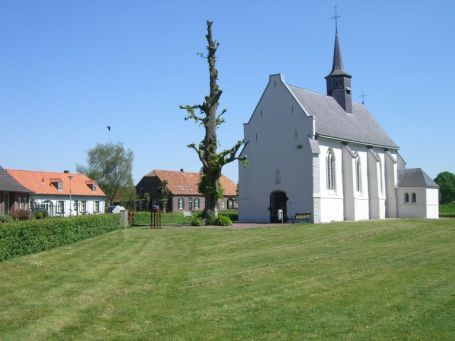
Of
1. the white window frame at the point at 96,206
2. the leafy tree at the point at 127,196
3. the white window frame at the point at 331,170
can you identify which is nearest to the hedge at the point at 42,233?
the white window frame at the point at 331,170

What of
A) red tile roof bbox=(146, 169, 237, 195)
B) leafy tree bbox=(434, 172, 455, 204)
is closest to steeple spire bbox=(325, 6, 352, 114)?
red tile roof bbox=(146, 169, 237, 195)

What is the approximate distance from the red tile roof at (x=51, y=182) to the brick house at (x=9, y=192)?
56.0ft

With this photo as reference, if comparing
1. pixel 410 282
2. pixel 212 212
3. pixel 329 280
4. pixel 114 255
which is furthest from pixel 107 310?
pixel 212 212

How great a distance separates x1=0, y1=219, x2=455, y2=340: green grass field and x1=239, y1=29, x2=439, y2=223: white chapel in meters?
21.2

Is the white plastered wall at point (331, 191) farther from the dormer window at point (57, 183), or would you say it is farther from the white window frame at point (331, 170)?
the dormer window at point (57, 183)

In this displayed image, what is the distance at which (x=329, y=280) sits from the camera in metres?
13.0

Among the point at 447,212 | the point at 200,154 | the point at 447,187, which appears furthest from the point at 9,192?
the point at 447,187

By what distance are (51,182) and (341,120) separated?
38625 millimetres

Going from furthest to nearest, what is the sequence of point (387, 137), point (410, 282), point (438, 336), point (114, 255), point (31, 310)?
point (387, 137) < point (114, 255) < point (410, 282) < point (31, 310) < point (438, 336)

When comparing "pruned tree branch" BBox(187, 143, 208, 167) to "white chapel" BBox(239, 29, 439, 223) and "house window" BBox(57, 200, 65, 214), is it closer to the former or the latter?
"white chapel" BBox(239, 29, 439, 223)

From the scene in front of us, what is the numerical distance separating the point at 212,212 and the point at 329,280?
80.0 feet

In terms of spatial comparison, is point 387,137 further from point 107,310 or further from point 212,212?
point 107,310

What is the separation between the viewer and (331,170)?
43938mm

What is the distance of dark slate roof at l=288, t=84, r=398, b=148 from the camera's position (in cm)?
4406
